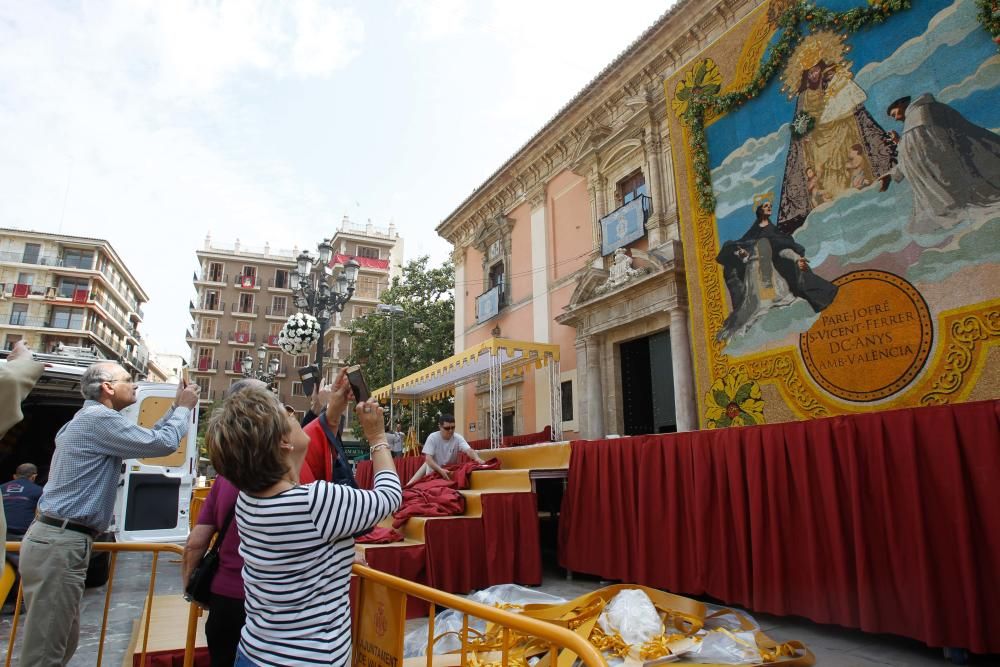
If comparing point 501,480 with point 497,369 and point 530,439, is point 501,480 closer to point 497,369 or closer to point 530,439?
point 497,369

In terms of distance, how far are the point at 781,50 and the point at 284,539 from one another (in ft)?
28.0

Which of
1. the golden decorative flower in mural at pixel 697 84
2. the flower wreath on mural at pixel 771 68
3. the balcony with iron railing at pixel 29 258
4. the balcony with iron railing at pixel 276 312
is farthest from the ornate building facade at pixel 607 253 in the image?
the balcony with iron railing at pixel 29 258

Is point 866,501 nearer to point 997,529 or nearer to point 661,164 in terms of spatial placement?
point 997,529

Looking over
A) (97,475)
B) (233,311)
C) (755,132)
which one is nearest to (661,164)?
(755,132)

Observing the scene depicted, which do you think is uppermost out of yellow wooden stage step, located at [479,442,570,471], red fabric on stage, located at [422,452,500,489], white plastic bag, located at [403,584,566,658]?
yellow wooden stage step, located at [479,442,570,471]

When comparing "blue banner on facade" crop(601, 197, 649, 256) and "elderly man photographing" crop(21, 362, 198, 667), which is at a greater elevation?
"blue banner on facade" crop(601, 197, 649, 256)

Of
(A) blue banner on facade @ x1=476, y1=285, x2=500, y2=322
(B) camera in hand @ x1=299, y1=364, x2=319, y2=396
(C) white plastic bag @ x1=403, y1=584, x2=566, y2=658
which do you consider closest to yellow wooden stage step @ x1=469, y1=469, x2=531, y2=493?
(C) white plastic bag @ x1=403, y1=584, x2=566, y2=658

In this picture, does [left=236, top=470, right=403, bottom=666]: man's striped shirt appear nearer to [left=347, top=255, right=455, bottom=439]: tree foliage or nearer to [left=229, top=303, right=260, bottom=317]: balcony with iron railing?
[left=347, top=255, right=455, bottom=439]: tree foliage

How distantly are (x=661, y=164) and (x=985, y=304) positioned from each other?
6.84 meters

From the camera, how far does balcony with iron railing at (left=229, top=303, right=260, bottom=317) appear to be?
157 ft

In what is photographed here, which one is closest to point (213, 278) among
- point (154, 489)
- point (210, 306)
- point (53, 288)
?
point (210, 306)

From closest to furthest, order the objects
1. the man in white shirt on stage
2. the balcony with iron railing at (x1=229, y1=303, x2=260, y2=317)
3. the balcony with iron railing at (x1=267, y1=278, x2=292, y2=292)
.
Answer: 1. the man in white shirt on stage
2. the balcony with iron railing at (x1=229, y1=303, x2=260, y2=317)
3. the balcony with iron railing at (x1=267, y1=278, x2=292, y2=292)

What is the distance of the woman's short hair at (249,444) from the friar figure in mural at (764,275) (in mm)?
6746

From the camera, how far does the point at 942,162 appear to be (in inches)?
241
